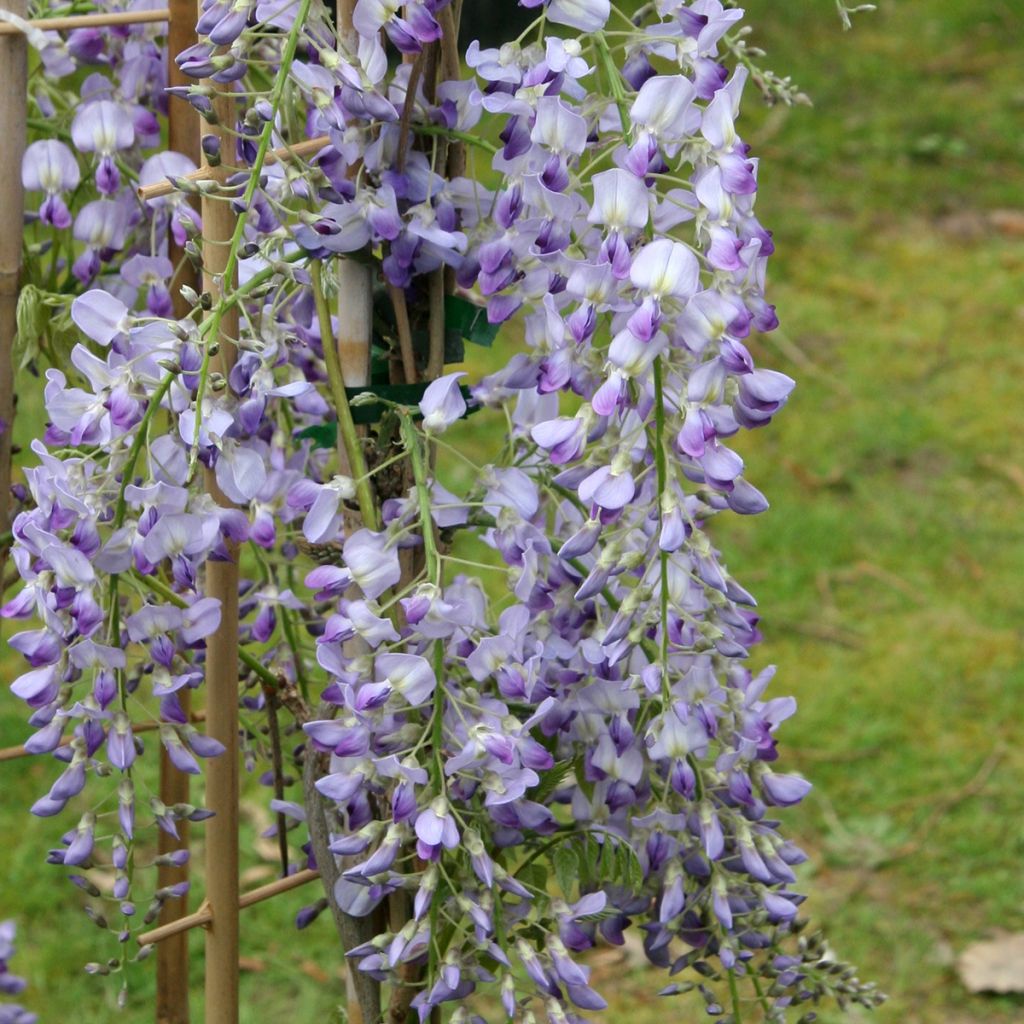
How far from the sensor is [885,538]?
300 cm

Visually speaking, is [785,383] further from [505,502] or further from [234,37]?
[234,37]

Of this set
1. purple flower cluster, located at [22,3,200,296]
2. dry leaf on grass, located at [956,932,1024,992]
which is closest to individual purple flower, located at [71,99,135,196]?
purple flower cluster, located at [22,3,200,296]

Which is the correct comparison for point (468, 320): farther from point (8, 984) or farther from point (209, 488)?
point (8, 984)

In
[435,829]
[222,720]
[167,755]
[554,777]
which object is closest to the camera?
[435,829]

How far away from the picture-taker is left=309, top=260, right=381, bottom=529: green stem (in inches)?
36.9

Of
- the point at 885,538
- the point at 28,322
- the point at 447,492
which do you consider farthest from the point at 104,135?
the point at 885,538

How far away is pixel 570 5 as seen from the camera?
847mm

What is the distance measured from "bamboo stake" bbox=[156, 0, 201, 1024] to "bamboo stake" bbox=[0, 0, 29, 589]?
0.11m

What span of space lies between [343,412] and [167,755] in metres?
0.38

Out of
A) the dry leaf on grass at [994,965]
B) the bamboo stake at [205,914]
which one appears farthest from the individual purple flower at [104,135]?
the dry leaf on grass at [994,965]

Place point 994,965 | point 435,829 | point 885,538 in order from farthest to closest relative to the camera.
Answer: point 885,538, point 994,965, point 435,829

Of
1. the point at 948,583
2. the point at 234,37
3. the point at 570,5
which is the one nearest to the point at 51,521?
the point at 234,37

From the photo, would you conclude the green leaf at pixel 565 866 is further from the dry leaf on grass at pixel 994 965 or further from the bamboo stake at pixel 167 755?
the dry leaf on grass at pixel 994 965

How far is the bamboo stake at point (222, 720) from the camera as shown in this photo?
3.26 feet
